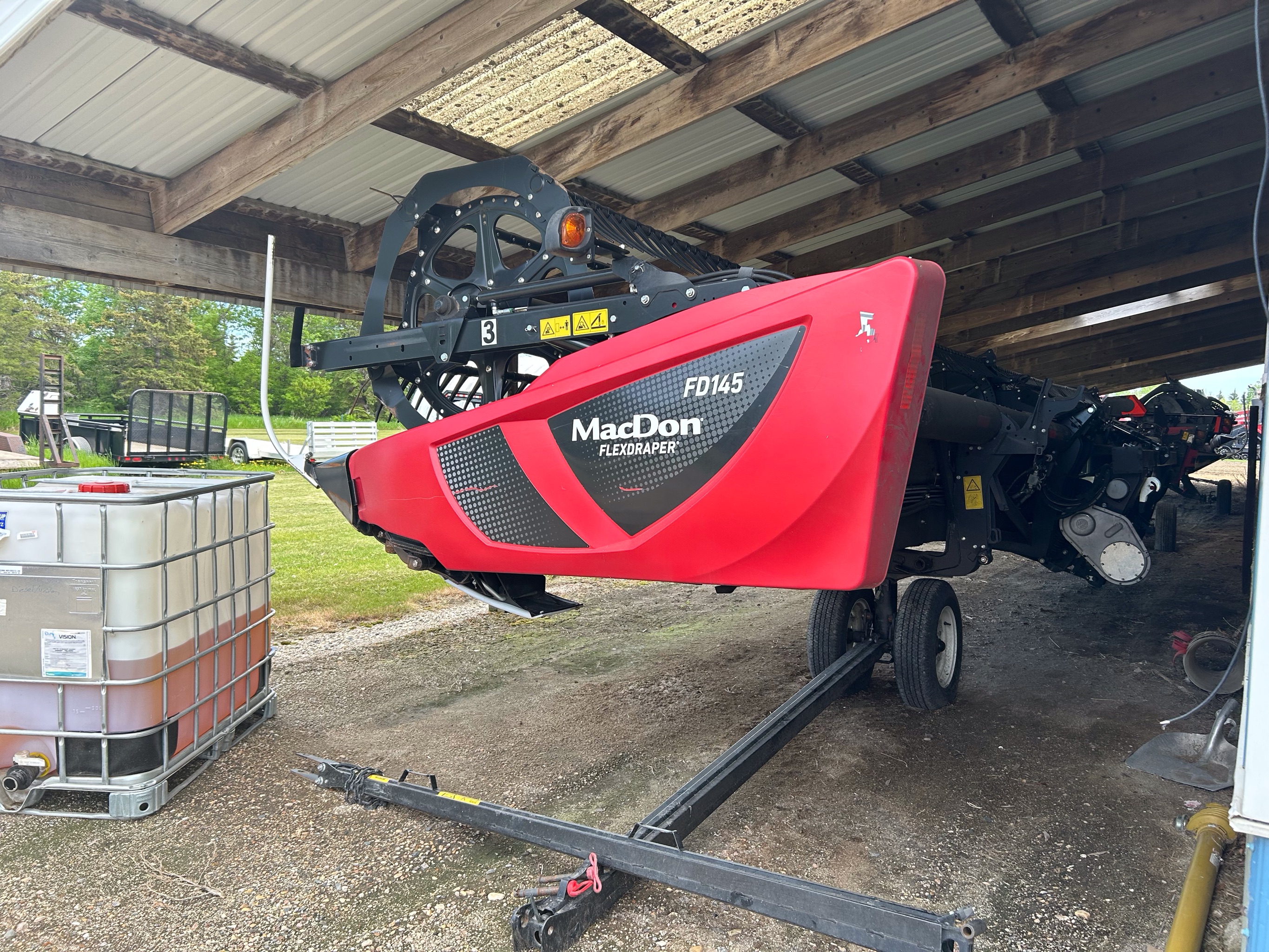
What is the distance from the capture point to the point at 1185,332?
51.4 feet

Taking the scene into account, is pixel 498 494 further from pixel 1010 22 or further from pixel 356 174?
pixel 1010 22

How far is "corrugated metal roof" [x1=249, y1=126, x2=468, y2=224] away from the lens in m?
4.60

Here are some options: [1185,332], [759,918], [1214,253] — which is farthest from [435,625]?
[1185,332]

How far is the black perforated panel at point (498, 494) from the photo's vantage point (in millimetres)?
2961

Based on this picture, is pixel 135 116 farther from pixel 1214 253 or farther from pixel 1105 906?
pixel 1214 253

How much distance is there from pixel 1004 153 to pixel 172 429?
15153 millimetres

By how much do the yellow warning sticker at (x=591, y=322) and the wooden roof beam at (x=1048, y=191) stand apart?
5487mm

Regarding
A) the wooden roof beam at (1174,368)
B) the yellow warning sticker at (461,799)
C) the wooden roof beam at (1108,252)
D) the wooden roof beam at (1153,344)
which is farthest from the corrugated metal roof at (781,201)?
Answer: the wooden roof beam at (1174,368)

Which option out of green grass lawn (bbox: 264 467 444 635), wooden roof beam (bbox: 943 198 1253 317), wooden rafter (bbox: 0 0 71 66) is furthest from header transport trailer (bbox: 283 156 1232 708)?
wooden roof beam (bbox: 943 198 1253 317)

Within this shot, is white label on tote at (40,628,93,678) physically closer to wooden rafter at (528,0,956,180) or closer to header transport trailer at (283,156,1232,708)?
header transport trailer at (283,156,1232,708)

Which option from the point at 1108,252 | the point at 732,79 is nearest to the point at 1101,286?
the point at 1108,252

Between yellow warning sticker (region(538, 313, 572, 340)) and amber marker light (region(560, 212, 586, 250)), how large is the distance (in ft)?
0.80

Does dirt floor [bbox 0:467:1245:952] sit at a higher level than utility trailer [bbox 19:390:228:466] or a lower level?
lower

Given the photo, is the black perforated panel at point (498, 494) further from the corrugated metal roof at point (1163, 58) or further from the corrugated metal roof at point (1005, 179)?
the corrugated metal roof at point (1005, 179)
